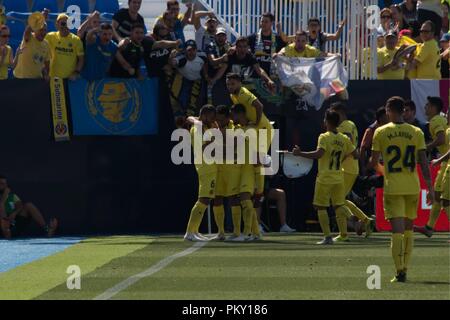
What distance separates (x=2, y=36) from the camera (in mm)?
23609

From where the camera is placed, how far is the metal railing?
2467cm

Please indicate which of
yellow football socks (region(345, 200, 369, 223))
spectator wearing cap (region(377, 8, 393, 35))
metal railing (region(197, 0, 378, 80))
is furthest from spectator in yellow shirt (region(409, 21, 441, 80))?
yellow football socks (region(345, 200, 369, 223))

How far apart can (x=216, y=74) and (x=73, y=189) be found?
3.26 metres

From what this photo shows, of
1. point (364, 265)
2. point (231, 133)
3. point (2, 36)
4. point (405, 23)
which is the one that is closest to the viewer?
point (364, 265)


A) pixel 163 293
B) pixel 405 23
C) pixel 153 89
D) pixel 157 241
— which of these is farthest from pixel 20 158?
pixel 163 293

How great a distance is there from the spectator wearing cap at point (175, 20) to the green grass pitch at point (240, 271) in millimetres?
4594

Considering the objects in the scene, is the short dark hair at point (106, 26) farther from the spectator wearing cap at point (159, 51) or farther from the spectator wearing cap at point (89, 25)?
the spectator wearing cap at point (159, 51)

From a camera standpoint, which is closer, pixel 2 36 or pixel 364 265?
pixel 364 265

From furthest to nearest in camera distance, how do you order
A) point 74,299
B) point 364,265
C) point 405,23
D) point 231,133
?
point 405,23
point 231,133
point 364,265
point 74,299

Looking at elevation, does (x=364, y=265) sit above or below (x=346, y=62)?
below

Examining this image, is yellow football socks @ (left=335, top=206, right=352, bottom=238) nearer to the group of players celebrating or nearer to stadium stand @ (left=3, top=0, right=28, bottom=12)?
the group of players celebrating

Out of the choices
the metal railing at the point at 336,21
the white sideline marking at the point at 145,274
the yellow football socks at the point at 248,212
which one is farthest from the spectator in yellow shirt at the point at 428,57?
the white sideline marking at the point at 145,274

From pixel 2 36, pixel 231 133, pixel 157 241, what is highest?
pixel 2 36

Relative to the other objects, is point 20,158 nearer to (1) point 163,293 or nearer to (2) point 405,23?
(2) point 405,23
